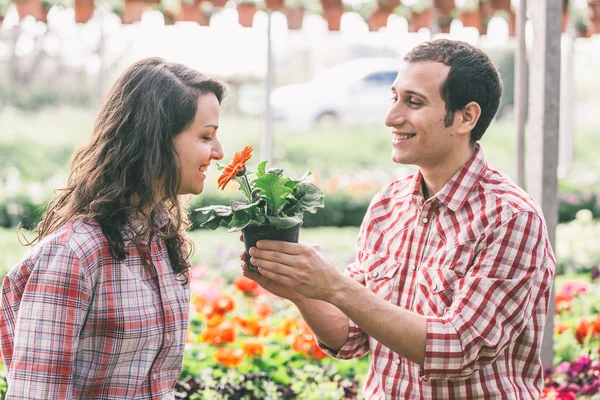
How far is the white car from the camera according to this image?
56.2ft

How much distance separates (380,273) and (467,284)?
1.05 ft

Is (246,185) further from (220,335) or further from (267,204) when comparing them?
(220,335)

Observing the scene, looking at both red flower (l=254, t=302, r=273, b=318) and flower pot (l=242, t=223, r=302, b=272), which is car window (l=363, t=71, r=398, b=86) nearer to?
red flower (l=254, t=302, r=273, b=318)

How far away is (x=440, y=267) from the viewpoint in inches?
75.1

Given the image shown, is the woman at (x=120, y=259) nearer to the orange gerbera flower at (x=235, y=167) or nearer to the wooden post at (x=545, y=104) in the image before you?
the orange gerbera flower at (x=235, y=167)

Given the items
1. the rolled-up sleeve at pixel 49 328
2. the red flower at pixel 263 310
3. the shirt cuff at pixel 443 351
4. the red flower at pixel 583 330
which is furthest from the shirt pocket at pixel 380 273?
the red flower at pixel 583 330

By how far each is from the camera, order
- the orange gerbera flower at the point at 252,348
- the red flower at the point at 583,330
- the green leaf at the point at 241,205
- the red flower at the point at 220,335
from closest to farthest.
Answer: the green leaf at the point at 241,205 < the orange gerbera flower at the point at 252,348 < the red flower at the point at 220,335 < the red flower at the point at 583,330

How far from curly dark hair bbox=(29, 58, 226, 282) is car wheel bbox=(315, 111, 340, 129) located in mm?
16018

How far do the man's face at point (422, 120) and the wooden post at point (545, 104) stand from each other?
1111mm

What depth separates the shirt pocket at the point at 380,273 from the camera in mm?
2025

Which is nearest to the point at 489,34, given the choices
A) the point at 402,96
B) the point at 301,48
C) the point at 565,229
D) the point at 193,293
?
the point at 565,229

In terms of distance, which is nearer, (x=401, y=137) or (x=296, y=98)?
(x=401, y=137)

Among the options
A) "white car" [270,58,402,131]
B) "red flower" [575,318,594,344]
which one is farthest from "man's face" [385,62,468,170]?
"white car" [270,58,402,131]

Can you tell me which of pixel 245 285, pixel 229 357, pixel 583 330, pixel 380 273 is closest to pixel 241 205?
pixel 380 273
